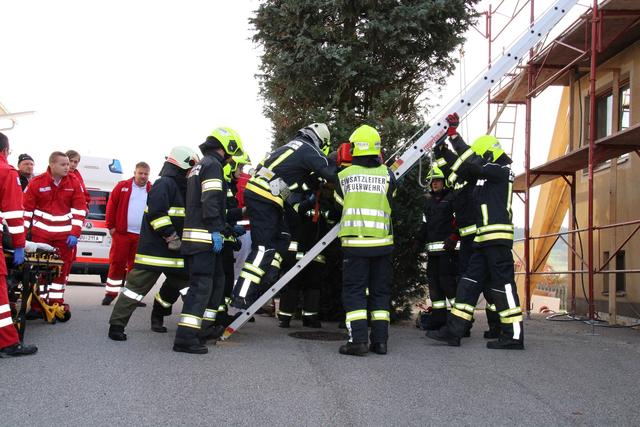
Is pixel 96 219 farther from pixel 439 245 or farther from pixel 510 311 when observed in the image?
pixel 510 311

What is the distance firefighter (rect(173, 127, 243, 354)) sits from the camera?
5.96 m

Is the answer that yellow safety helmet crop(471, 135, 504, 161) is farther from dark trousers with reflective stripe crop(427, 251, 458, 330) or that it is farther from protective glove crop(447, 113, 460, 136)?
dark trousers with reflective stripe crop(427, 251, 458, 330)

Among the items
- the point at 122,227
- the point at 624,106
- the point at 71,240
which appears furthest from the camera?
the point at 624,106

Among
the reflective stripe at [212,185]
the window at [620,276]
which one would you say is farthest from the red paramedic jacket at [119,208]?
the window at [620,276]

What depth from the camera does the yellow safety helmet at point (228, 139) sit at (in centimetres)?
632

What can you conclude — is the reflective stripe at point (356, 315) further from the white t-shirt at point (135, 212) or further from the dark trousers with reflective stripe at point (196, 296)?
the white t-shirt at point (135, 212)

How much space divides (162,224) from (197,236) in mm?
564

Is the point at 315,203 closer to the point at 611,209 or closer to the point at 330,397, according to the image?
the point at 330,397

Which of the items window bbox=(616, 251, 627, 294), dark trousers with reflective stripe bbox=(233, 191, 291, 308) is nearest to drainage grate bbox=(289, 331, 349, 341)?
dark trousers with reflective stripe bbox=(233, 191, 291, 308)

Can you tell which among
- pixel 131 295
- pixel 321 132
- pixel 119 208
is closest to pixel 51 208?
pixel 119 208

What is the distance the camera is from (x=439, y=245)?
791cm

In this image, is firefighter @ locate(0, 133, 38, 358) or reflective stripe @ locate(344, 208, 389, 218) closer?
firefighter @ locate(0, 133, 38, 358)

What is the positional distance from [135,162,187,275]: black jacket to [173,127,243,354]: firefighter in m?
0.43

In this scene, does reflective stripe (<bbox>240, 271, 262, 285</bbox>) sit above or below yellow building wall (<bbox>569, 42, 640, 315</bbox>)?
below
